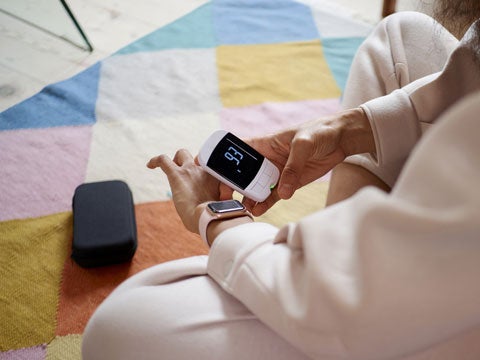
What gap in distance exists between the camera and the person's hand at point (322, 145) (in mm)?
702

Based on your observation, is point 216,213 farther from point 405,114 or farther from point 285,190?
point 405,114

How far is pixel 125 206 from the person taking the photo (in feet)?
3.02

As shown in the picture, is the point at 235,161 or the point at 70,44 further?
the point at 70,44

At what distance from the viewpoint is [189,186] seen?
2.46ft

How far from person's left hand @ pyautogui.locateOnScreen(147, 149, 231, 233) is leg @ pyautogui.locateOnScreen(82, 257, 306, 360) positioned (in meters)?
0.18

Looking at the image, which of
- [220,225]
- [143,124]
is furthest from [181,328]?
[143,124]

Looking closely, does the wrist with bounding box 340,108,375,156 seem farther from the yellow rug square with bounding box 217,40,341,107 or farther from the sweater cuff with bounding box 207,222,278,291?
A: the yellow rug square with bounding box 217,40,341,107

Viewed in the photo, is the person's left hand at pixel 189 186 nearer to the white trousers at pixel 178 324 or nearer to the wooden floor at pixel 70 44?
the white trousers at pixel 178 324

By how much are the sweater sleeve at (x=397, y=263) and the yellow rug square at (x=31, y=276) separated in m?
0.59

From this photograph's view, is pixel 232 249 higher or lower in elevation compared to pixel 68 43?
higher

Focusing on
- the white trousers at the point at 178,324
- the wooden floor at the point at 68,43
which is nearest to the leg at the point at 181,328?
the white trousers at the point at 178,324

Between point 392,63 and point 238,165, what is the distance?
35 centimetres

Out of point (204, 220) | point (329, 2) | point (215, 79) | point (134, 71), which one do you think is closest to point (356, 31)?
point (329, 2)

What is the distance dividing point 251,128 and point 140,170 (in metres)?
0.32
